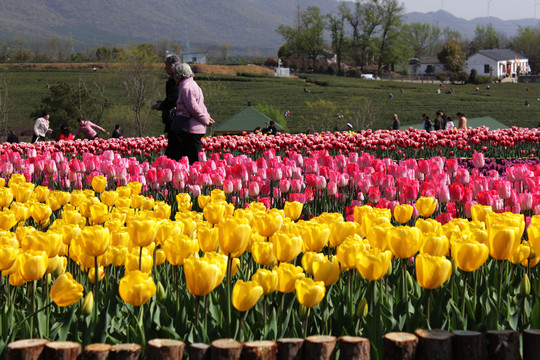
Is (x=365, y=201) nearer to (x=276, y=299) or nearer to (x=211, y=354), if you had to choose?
(x=276, y=299)

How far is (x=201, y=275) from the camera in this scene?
242 cm

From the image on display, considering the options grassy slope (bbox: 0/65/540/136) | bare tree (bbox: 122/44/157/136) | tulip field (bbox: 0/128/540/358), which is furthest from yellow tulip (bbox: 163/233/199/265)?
grassy slope (bbox: 0/65/540/136)

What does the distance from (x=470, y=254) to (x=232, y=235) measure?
0.93 metres

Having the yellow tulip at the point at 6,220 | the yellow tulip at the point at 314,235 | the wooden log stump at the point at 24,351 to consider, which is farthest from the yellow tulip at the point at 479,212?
the yellow tulip at the point at 6,220

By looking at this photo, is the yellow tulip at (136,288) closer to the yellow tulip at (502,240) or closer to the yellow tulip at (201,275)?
the yellow tulip at (201,275)

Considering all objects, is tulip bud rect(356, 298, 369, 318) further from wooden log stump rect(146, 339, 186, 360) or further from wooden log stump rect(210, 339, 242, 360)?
wooden log stump rect(146, 339, 186, 360)

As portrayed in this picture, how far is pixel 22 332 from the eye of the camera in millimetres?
2863

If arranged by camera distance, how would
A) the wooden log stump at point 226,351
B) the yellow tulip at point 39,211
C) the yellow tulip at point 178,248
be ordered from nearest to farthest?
the wooden log stump at point 226,351 < the yellow tulip at point 178,248 < the yellow tulip at point 39,211

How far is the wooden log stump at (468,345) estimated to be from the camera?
2.36m

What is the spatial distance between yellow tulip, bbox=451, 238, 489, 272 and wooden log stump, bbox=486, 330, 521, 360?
14.0 inches

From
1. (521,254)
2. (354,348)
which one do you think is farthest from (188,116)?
(354,348)

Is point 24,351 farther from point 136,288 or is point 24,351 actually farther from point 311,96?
point 311,96

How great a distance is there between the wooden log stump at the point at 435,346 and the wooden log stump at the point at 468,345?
0.04 m

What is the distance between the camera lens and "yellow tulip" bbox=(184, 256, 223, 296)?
95.2 inches
